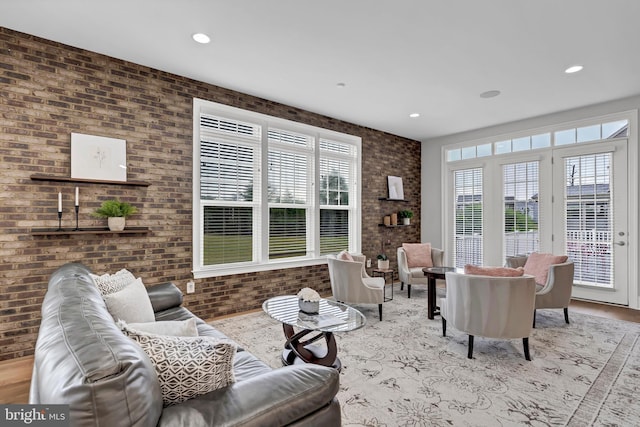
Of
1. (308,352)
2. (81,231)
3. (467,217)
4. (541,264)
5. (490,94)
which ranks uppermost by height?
(490,94)

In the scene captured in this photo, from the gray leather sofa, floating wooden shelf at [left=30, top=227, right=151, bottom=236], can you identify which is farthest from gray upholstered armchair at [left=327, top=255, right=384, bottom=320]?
the gray leather sofa

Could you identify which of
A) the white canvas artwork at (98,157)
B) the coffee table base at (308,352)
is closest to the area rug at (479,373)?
the coffee table base at (308,352)

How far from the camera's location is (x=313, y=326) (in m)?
2.40

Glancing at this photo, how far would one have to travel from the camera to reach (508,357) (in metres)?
2.92

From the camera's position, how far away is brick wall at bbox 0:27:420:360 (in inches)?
112

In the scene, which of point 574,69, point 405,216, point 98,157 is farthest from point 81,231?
point 574,69

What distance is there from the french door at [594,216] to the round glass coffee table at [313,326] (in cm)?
422

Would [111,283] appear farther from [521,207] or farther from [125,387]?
[521,207]

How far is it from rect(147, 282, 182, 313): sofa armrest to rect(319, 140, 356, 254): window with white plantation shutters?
8.89 ft

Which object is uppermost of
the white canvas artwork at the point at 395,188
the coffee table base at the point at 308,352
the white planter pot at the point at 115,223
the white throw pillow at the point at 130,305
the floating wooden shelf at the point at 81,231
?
the white canvas artwork at the point at 395,188

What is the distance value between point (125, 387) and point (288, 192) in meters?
4.06

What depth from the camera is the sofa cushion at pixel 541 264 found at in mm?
3943

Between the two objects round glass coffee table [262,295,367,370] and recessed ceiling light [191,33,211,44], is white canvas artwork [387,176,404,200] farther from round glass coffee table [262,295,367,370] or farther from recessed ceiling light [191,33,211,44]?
recessed ceiling light [191,33,211,44]

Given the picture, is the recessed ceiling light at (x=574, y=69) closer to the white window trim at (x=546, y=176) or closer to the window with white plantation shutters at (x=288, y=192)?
the white window trim at (x=546, y=176)
